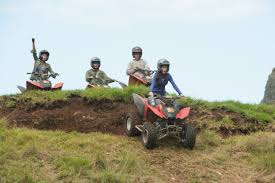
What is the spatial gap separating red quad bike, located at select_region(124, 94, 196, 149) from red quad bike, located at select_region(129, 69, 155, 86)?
5406 mm

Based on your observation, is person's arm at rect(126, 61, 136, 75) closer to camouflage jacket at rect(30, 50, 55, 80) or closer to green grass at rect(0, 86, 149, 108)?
green grass at rect(0, 86, 149, 108)

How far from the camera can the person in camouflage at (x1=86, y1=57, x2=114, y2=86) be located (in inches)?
693

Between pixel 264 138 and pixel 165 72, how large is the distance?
2680 millimetres

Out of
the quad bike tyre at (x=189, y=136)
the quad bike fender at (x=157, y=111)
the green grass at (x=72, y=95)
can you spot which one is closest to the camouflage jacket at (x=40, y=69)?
the green grass at (x=72, y=95)

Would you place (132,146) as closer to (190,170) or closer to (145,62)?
(190,170)

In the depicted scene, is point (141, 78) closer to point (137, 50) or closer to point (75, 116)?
point (137, 50)

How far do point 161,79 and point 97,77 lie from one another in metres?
5.61

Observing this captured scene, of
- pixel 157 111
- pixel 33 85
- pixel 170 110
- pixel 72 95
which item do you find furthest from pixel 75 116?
pixel 33 85

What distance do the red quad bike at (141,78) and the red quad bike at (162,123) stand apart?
213 inches

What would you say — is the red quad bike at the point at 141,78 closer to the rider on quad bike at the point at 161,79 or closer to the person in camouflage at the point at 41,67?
the person in camouflage at the point at 41,67

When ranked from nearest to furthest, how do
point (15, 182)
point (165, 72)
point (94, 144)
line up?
point (15, 182)
point (94, 144)
point (165, 72)

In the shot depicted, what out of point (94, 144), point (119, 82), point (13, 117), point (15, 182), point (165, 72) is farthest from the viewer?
point (119, 82)

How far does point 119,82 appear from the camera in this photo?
17.5m

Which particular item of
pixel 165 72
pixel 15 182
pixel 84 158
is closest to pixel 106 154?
pixel 84 158
